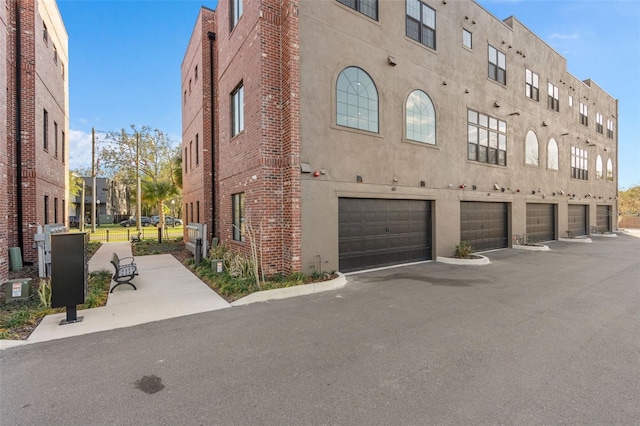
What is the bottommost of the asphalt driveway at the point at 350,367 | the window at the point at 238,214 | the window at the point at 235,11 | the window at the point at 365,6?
the asphalt driveway at the point at 350,367

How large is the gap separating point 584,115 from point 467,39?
1583 centimetres

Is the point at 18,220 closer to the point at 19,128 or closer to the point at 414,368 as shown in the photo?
the point at 19,128

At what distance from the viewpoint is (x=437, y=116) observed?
11969mm

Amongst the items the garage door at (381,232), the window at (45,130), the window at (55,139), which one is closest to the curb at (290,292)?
the garage door at (381,232)

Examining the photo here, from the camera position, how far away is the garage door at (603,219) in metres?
24.5

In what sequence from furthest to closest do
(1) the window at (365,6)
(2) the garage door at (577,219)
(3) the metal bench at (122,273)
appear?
(2) the garage door at (577,219)
(1) the window at (365,6)
(3) the metal bench at (122,273)

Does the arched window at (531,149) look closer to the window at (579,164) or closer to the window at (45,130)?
the window at (579,164)

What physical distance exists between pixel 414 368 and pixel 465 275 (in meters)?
6.44

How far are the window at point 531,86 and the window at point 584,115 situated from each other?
7601mm

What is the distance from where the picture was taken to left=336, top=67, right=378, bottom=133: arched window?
9.30 meters

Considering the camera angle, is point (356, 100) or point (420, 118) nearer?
point (356, 100)

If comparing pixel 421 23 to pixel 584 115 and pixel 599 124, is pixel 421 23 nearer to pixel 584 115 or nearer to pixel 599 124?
pixel 584 115

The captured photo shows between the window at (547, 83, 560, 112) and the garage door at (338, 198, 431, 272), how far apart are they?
544 inches

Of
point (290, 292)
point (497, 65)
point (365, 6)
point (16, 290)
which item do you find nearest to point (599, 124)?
point (497, 65)
